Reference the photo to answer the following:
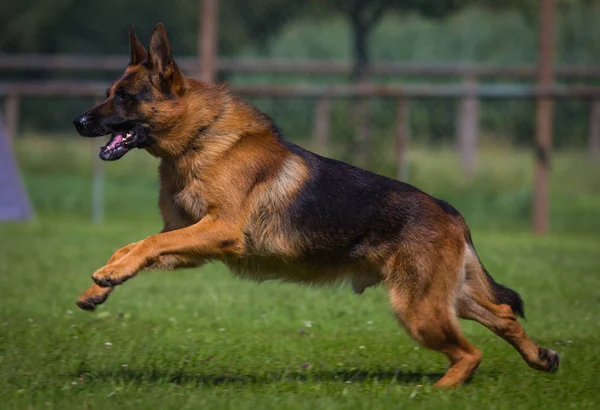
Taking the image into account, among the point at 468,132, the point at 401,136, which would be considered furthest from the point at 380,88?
the point at 468,132

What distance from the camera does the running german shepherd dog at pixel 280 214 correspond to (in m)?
6.14

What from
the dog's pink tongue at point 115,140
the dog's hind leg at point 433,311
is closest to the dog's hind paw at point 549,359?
the dog's hind leg at point 433,311

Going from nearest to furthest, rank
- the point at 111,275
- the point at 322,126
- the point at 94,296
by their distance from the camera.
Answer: the point at 111,275 → the point at 94,296 → the point at 322,126

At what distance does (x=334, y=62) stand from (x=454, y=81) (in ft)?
7.40

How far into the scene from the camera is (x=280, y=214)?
20.5 ft

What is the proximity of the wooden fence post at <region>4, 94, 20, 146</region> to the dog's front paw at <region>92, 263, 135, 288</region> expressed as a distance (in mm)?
11866

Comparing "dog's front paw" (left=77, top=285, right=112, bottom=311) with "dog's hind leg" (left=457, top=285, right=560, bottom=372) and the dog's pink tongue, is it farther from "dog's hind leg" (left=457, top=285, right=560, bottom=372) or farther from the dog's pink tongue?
"dog's hind leg" (left=457, top=285, right=560, bottom=372)

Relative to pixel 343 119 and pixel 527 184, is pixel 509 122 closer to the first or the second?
pixel 527 184

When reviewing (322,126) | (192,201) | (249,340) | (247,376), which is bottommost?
(249,340)

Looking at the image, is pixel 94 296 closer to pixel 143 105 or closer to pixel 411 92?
pixel 143 105

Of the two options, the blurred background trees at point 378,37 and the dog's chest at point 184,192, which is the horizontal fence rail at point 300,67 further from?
the dog's chest at point 184,192

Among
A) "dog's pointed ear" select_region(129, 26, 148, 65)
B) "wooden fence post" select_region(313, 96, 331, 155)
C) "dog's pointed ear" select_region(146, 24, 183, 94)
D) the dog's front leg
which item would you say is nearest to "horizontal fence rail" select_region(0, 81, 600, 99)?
"wooden fence post" select_region(313, 96, 331, 155)

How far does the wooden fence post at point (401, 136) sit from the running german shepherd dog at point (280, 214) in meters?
9.44

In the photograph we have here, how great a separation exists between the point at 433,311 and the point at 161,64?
90.0 inches
